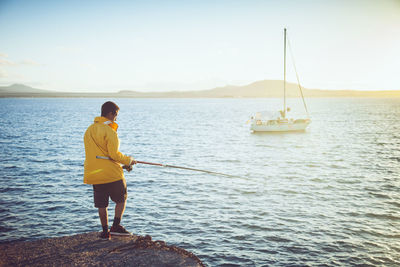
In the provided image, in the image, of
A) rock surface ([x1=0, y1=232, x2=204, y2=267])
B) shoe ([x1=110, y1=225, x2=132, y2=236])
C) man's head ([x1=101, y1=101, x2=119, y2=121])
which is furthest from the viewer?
shoe ([x1=110, y1=225, x2=132, y2=236])

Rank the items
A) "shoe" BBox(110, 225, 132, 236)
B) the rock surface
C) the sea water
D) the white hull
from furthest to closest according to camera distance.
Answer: the white hull < the sea water < "shoe" BBox(110, 225, 132, 236) < the rock surface

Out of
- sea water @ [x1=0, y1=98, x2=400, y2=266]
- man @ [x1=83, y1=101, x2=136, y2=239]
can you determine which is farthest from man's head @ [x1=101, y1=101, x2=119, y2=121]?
sea water @ [x1=0, y1=98, x2=400, y2=266]

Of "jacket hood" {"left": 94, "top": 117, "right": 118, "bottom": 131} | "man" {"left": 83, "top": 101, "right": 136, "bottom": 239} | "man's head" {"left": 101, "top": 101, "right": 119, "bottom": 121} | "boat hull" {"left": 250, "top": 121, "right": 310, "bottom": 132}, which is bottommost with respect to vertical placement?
"boat hull" {"left": 250, "top": 121, "right": 310, "bottom": 132}

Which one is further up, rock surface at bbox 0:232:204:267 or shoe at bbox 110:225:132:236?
shoe at bbox 110:225:132:236

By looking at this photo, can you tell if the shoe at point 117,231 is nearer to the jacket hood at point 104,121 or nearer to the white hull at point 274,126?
the jacket hood at point 104,121

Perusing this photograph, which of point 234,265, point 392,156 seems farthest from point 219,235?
point 392,156

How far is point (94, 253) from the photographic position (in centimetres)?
534

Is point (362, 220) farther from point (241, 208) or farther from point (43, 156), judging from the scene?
point (43, 156)

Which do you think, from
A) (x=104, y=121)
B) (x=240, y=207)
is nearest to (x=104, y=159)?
(x=104, y=121)

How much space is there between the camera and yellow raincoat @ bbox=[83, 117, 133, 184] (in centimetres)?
527

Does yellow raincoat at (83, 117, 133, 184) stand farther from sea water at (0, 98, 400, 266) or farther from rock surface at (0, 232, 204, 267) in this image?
sea water at (0, 98, 400, 266)

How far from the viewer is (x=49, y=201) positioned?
12398 mm

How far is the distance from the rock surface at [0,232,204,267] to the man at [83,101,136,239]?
748 millimetres

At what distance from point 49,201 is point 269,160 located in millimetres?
15388
